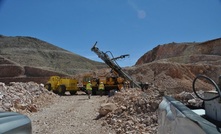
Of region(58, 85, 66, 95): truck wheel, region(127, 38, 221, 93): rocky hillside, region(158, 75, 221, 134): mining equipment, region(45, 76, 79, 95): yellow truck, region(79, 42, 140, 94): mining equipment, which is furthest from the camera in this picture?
region(127, 38, 221, 93): rocky hillside

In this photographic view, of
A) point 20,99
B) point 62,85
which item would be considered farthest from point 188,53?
point 20,99

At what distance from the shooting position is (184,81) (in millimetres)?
28594

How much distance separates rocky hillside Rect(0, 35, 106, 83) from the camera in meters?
55.8

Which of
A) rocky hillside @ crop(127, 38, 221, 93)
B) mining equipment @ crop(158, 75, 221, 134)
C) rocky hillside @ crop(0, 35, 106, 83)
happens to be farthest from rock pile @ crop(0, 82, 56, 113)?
rocky hillside @ crop(0, 35, 106, 83)

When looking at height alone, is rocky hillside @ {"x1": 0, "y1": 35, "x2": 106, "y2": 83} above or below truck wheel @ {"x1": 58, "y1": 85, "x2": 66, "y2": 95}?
above

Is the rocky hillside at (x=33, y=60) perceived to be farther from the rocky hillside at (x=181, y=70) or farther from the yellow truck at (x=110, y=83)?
the yellow truck at (x=110, y=83)

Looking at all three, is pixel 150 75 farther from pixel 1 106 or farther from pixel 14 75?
pixel 14 75

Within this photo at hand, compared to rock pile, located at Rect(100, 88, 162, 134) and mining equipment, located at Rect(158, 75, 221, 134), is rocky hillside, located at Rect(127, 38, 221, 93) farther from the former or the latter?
mining equipment, located at Rect(158, 75, 221, 134)

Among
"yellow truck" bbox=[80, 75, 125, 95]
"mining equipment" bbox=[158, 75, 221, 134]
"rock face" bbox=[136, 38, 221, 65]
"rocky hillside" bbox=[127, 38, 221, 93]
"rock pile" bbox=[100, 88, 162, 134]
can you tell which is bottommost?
"rock pile" bbox=[100, 88, 162, 134]

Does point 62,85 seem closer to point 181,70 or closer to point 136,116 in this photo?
point 181,70

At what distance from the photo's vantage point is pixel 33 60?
75375mm

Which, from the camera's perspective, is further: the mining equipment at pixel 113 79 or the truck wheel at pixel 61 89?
the truck wheel at pixel 61 89

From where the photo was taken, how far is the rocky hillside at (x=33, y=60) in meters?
55.8

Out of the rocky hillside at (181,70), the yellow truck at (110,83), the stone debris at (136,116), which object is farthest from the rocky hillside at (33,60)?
the stone debris at (136,116)
